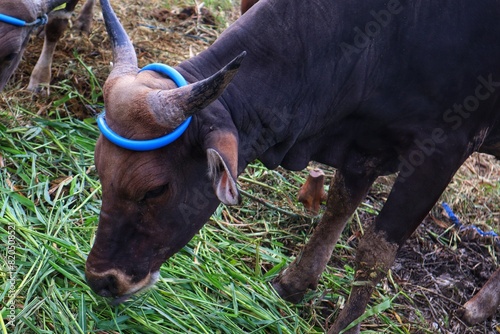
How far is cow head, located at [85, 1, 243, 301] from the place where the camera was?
3078mm

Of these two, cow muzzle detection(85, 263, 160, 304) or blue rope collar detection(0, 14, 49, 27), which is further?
blue rope collar detection(0, 14, 49, 27)

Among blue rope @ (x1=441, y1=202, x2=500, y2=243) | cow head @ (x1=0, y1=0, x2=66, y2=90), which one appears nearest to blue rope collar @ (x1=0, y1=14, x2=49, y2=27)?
cow head @ (x1=0, y1=0, x2=66, y2=90)

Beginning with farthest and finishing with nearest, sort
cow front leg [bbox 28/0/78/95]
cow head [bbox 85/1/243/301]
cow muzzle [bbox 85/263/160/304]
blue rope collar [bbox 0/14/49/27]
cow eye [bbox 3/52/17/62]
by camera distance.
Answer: cow front leg [bbox 28/0/78/95] < cow eye [bbox 3/52/17/62] < blue rope collar [bbox 0/14/49/27] < cow muzzle [bbox 85/263/160/304] < cow head [bbox 85/1/243/301]

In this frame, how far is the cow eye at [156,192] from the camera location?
10.6ft

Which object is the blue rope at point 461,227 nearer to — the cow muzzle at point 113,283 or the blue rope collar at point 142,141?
the cow muzzle at point 113,283

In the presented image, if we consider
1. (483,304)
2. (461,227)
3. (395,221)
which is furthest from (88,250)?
(461,227)

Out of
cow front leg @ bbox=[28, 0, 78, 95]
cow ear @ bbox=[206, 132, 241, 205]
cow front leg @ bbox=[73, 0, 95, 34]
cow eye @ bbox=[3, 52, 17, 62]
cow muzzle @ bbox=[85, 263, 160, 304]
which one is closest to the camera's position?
cow ear @ bbox=[206, 132, 241, 205]

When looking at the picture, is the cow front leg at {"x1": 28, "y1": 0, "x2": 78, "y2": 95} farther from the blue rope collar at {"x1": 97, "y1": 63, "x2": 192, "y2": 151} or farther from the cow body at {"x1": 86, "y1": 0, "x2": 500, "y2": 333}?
the blue rope collar at {"x1": 97, "y1": 63, "x2": 192, "y2": 151}

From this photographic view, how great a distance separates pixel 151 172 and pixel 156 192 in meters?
0.12

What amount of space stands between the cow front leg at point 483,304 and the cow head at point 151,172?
80.5 inches

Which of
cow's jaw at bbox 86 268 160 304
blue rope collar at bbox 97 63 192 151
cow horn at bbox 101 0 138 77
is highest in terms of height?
cow horn at bbox 101 0 138 77

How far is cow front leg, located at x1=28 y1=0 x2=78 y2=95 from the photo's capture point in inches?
226

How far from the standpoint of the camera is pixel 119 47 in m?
3.51

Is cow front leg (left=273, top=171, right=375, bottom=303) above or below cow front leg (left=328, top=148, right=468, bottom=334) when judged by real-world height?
below
